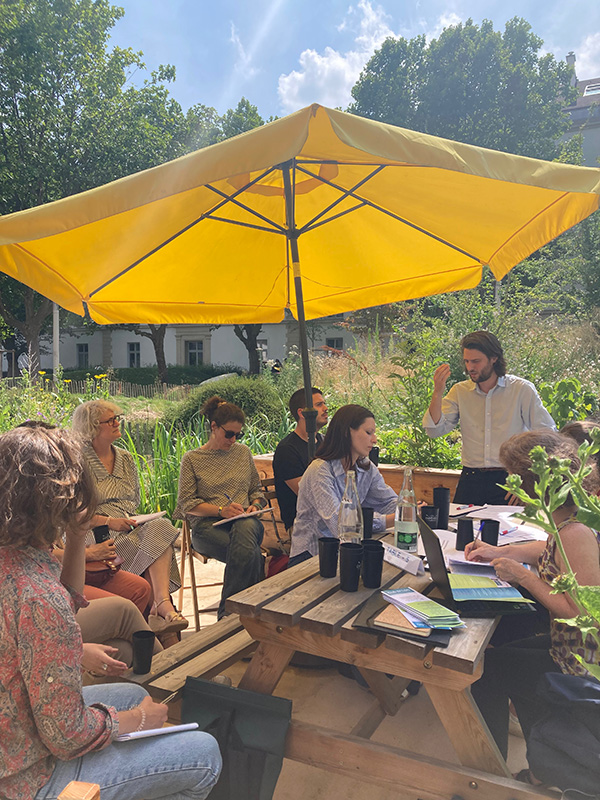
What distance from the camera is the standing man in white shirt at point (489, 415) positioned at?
3.87 meters

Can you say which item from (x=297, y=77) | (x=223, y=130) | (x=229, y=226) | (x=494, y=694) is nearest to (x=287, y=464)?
(x=229, y=226)

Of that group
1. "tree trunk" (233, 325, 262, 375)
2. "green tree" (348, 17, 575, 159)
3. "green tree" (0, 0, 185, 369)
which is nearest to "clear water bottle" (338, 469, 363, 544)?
"green tree" (0, 0, 185, 369)

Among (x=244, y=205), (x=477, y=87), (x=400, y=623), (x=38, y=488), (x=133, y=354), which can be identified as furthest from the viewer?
(x=133, y=354)

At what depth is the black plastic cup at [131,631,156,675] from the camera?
204 cm

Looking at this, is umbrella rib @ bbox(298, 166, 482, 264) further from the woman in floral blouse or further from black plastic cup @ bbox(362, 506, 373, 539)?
the woman in floral blouse

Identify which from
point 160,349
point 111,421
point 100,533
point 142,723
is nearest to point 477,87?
point 160,349

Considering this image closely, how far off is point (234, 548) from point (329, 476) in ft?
3.10

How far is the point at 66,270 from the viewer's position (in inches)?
122

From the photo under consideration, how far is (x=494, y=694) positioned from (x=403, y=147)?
6.48 ft

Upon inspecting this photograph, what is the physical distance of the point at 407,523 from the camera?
2.56 meters

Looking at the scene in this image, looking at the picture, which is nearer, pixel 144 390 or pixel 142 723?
pixel 142 723

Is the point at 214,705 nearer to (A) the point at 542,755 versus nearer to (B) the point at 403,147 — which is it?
(A) the point at 542,755

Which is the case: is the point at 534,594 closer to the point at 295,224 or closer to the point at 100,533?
the point at 100,533

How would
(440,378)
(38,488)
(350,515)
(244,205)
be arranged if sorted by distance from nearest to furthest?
(38,488) → (350,515) → (244,205) → (440,378)
